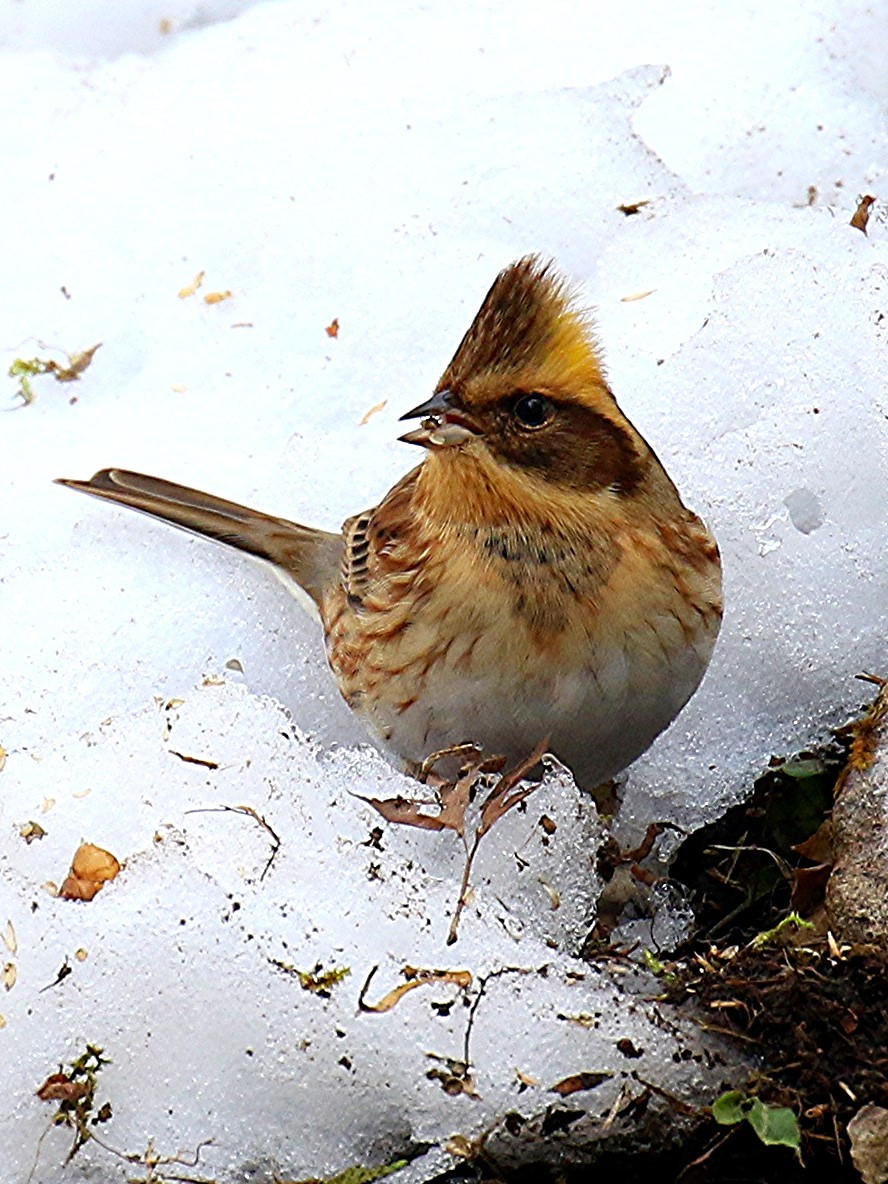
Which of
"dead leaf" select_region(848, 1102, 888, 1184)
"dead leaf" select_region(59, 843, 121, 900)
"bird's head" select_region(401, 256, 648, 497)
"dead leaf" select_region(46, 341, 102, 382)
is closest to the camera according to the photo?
"dead leaf" select_region(848, 1102, 888, 1184)

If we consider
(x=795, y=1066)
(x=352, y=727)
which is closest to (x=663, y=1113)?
(x=795, y=1066)

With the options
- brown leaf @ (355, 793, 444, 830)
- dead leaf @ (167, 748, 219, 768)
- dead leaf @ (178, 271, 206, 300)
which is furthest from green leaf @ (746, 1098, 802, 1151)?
dead leaf @ (178, 271, 206, 300)

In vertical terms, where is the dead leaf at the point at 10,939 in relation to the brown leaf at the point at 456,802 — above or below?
below

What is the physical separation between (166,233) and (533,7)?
159cm

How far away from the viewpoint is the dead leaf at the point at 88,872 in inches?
151

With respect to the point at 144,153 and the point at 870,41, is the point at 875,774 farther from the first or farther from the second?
the point at 144,153

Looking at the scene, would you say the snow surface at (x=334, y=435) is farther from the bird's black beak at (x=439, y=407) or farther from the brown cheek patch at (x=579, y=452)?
the bird's black beak at (x=439, y=407)

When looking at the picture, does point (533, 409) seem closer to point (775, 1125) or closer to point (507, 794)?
point (507, 794)

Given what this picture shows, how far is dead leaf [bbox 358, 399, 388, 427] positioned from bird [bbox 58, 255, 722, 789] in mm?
1135

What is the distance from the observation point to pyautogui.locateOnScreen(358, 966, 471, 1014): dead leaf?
3480mm

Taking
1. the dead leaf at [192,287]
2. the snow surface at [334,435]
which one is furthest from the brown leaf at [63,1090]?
the dead leaf at [192,287]

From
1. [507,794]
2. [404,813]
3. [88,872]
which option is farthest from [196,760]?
[507,794]

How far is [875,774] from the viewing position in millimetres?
3867

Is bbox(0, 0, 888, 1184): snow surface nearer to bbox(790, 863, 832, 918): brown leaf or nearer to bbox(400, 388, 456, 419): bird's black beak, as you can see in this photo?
bbox(790, 863, 832, 918): brown leaf
